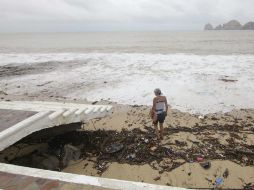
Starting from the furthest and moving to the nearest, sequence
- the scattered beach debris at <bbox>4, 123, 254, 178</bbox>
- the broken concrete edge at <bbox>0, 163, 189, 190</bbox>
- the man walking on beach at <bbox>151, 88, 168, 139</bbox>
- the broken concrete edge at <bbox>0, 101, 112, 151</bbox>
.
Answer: the man walking on beach at <bbox>151, 88, 168, 139</bbox>
the scattered beach debris at <bbox>4, 123, 254, 178</bbox>
the broken concrete edge at <bbox>0, 101, 112, 151</bbox>
the broken concrete edge at <bbox>0, 163, 189, 190</bbox>

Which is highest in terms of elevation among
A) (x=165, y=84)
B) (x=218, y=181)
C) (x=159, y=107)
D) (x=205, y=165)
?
(x=159, y=107)

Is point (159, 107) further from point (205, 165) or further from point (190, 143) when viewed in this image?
point (205, 165)

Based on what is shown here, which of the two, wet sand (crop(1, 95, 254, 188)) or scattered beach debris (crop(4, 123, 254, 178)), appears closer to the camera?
wet sand (crop(1, 95, 254, 188))

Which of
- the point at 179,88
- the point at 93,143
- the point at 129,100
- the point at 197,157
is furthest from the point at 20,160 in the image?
the point at 179,88

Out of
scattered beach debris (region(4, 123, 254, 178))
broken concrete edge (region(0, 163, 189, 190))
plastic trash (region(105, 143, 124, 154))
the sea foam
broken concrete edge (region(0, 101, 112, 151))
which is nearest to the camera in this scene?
broken concrete edge (region(0, 163, 189, 190))

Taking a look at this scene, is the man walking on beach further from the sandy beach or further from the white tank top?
the sandy beach

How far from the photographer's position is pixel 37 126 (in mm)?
6020

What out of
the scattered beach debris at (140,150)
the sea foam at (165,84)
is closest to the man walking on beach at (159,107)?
the scattered beach debris at (140,150)

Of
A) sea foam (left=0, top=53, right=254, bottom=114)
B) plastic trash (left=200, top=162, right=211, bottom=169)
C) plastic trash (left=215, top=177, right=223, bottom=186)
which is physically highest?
sea foam (left=0, top=53, right=254, bottom=114)

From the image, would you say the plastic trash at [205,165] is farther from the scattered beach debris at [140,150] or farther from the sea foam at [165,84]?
the sea foam at [165,84]

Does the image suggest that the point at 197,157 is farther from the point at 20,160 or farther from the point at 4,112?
the point at 4,112

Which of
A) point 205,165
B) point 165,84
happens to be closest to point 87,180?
point 205,165

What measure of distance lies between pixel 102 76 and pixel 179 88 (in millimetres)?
5871

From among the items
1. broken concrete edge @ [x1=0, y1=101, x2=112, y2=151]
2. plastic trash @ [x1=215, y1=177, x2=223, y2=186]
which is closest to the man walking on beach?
broken concrete edge @ [x1=0, y1=101, x2=112, y2=151]
